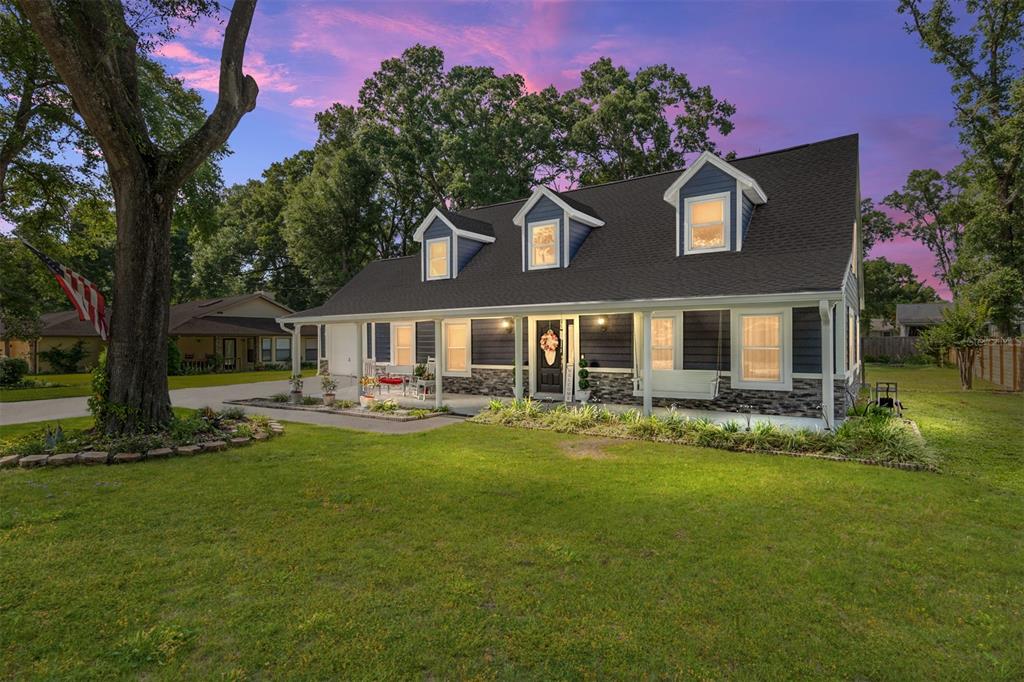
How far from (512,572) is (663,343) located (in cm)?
959

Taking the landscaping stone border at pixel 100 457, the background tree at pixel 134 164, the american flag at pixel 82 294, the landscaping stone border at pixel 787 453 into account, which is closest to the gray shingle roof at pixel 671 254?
the landscaping stone border at pixel 787 453

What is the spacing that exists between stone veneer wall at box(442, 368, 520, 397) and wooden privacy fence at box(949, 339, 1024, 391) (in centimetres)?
1680

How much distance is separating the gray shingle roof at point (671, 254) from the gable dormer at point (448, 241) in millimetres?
317

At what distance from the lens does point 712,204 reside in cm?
1229

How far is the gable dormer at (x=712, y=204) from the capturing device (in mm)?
11922

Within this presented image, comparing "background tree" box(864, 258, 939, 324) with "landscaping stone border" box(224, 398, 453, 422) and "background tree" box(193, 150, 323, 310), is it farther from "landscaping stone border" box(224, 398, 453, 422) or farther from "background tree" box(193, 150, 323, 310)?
"background tree" box(193, 150, 323, 310)

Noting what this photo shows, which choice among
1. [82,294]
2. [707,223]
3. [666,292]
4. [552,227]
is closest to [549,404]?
[666,292]

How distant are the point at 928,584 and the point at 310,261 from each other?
31.0m

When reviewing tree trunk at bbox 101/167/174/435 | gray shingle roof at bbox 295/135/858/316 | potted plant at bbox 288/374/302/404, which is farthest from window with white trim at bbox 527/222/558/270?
tree trunk at bbox 101/167/174/435

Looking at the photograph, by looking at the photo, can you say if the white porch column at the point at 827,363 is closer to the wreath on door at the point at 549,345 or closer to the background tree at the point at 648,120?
the wreath on door at the point at 549,345

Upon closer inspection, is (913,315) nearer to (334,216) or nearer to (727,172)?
(727,172)

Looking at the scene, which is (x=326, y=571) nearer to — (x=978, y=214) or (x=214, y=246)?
(x=978, y=214)

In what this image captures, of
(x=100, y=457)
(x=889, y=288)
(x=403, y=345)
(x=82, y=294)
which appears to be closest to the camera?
(x=100, y=457)

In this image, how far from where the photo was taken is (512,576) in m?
3.93
